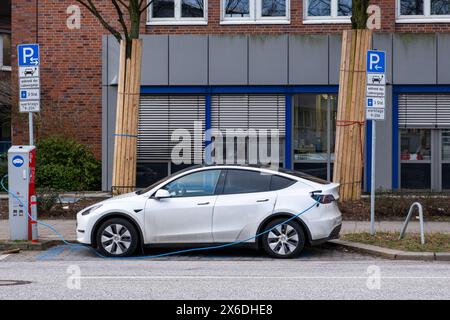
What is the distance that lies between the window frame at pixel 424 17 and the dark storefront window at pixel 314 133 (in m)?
3.29

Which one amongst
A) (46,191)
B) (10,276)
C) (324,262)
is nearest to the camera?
(10,276)

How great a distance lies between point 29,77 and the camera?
40.0 feet

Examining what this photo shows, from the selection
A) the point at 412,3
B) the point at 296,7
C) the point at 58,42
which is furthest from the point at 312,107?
the point at 58,42

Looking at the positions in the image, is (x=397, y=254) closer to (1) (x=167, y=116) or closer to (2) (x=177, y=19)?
(1) (x=167, y=116)

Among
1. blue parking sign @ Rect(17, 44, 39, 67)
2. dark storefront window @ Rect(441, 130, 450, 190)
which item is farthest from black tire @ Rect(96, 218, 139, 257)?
dark storefront window @ Rect(441, 130, 450, 190)

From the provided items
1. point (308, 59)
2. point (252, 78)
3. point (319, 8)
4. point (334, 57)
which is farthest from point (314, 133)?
point (319, 8)

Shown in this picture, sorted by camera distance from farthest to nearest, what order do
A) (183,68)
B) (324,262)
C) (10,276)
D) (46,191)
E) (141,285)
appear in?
(183,68) → (46,191) → (324,262) → (10,276) → (141,285)

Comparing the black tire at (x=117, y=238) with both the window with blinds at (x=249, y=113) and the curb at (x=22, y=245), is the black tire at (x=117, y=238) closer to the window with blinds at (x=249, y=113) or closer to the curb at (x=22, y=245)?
the curb at (x=22, y=245)

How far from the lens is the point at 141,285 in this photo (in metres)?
8.34

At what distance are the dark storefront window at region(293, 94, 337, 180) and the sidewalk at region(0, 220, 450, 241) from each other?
233 inches

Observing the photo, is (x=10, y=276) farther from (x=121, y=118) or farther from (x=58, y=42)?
(x=58, y=42)

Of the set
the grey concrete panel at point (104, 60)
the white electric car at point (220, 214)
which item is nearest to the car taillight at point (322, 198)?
the white electric car at point (220, 214)

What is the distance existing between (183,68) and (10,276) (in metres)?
11.7

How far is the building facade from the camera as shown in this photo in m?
19.7
